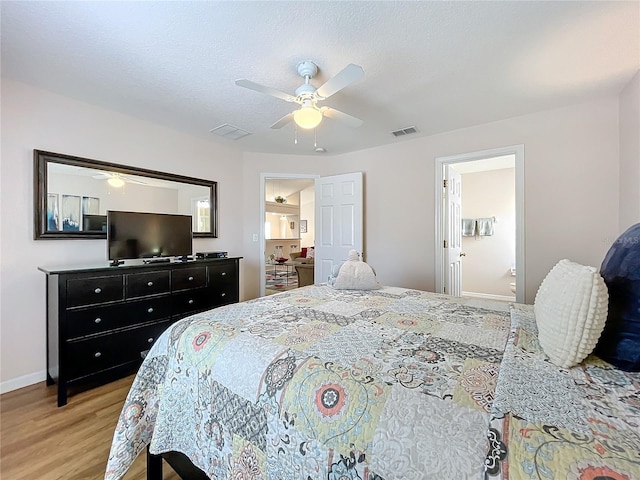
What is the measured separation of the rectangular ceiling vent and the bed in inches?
92.5

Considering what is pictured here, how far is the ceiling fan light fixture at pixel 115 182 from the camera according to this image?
2766 millimetres

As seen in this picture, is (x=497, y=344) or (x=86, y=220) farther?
(x=86, y=220)

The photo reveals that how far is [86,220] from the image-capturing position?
8.50 feet

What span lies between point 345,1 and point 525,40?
46.7 inches

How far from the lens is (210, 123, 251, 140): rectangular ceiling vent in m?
3.18

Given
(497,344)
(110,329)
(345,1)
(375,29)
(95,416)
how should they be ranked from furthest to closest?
(110,329), (95,416), (375,29), (345,1), (497,344)

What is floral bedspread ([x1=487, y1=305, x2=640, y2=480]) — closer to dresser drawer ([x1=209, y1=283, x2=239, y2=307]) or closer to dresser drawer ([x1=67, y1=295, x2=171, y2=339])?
dresser drawer ([x1=67, y1=295, x2=171, y2=339])

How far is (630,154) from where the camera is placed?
7.61 ft

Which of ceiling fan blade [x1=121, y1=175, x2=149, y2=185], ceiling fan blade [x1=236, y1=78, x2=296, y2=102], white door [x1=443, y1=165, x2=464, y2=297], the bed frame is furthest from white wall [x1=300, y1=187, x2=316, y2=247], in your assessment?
the bed frame

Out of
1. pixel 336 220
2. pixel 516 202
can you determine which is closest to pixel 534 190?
pixel 516 202

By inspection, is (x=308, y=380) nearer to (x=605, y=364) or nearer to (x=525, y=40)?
(x=605, y=364)

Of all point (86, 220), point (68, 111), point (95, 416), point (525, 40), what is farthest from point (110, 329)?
point (525, 40)

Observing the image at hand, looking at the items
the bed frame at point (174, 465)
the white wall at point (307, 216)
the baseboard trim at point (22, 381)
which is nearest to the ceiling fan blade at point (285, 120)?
the bed frame at point (174, 465)

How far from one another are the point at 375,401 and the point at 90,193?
3.05m
